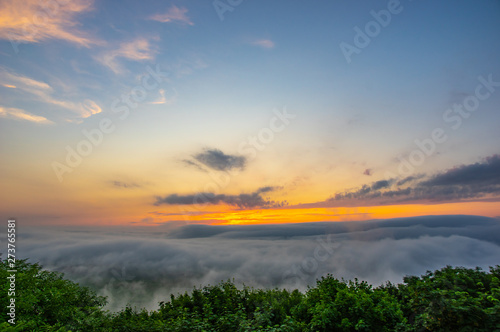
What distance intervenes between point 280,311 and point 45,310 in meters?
18.5

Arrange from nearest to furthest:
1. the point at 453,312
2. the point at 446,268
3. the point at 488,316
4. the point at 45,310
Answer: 1. the point at 488,316
2. the point at 453,312
3. the point at 45,310
4. the point at 446,268

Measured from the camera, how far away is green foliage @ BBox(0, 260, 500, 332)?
8.74 meters

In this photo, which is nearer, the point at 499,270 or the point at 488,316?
the point at 488,316

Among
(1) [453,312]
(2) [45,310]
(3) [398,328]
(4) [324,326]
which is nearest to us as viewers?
(1) [453,312]

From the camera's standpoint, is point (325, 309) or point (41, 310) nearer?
point (325, 309)

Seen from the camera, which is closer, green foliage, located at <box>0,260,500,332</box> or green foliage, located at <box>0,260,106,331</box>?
green foliage, located at <box>0,260,500,332</box>

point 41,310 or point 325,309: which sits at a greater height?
point 325,309

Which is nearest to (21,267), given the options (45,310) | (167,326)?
(45,310)

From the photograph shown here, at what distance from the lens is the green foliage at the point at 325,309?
8.74 metres

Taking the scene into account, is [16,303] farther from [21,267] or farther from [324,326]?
[324,326]

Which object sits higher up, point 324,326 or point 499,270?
point 499,270

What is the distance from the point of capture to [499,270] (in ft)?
52.8

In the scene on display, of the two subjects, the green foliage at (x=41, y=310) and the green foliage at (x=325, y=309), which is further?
the green foliage at (x=41, y=310)

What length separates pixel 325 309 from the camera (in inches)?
522
